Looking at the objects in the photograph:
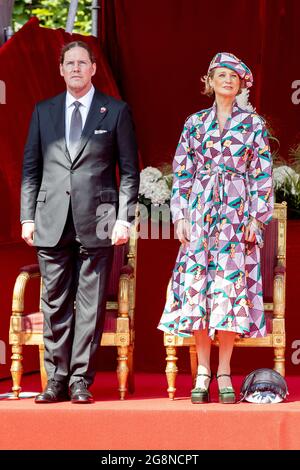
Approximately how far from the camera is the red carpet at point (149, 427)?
5.59 m

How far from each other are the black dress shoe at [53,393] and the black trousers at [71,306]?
4 centimetres

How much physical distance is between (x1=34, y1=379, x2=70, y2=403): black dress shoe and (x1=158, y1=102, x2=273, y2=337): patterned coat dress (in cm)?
69

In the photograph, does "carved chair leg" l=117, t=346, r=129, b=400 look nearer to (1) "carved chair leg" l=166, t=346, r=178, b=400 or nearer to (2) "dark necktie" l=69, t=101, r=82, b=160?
(1) "carved chair leg" l=166, t=346, r=178, b=400

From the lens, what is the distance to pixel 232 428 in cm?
560

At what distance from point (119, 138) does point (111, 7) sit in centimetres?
338

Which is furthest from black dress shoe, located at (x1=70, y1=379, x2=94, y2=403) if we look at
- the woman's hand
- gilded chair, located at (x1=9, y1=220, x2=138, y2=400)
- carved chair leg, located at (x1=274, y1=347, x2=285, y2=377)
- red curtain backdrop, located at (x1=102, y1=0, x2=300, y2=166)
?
red curtain backdrop, located at (x1=102, y1=0, x2=300, y2=166)

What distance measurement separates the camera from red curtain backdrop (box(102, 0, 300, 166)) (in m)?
8.97

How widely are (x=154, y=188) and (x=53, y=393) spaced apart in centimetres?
191

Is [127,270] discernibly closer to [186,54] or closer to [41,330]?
[41,330]

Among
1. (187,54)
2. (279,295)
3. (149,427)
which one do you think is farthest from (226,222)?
(187,54)

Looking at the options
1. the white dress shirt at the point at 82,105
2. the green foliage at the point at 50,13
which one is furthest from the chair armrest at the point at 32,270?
the green foliage at the point at 50,13

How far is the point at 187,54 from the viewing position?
9117mm

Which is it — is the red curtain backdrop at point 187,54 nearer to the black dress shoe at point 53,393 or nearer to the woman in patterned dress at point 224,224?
the woman in patterned dress at point 224,224
